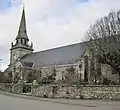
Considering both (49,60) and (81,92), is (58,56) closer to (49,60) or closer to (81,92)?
(49,60)

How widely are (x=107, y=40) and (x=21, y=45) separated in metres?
48.8

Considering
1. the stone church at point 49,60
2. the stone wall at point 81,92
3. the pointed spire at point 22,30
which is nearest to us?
the stone wall at point 81,92

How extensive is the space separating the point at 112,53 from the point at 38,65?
124ft

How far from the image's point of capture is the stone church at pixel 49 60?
1866 inches

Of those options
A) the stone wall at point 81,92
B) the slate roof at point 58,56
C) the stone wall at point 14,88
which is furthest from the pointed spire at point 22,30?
the stone wall at point 81,92

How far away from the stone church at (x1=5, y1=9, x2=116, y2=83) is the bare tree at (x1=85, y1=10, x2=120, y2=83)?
7.30 m

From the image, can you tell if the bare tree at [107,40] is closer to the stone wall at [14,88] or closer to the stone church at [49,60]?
the stone church at [49,60]

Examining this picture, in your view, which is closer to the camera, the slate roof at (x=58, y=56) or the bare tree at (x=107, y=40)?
the bare tree at (x=107, y=40)

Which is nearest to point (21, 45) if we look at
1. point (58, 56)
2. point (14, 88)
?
point (58, 56)

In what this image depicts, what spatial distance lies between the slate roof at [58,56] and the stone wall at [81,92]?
85.3ft

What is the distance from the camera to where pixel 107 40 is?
35.7 metres

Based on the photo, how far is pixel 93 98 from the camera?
2444 centimetres

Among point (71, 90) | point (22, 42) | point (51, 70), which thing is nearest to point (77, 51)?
point (51, 70)

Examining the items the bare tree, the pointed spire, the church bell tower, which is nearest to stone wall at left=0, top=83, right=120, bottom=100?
the bare tree
